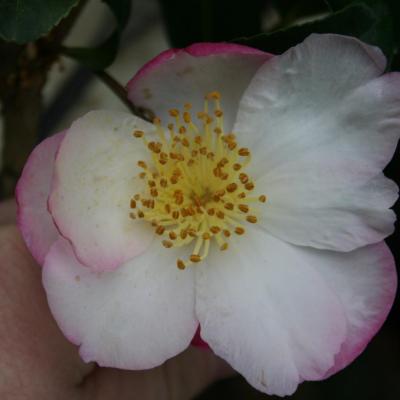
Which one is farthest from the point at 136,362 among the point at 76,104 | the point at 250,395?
the point at 76,104

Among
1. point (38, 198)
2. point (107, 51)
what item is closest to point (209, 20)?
point (107, 51)

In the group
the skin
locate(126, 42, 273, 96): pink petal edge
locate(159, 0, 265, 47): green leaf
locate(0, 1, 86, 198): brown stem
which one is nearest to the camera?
locate(126, 42, 273, 96): pink petal edge

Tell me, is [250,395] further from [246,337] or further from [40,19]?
[40,19]

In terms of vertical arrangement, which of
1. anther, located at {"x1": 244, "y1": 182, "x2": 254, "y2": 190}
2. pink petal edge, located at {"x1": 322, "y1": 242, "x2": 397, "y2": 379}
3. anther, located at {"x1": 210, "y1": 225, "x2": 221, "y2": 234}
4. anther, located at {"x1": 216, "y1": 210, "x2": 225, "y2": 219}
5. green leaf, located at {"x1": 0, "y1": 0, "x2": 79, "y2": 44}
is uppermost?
green leaf, located at {"x1": 0, "y1": 0, "x2": 79, "y2": 44}

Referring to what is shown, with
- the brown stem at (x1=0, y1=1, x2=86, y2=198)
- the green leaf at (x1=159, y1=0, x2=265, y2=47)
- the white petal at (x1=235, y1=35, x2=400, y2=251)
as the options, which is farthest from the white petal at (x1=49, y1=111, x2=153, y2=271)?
the green leaf at (x1=159, y1=0, x2=265, y2=47)

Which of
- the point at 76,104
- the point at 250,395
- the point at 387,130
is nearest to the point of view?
the point at 387,130

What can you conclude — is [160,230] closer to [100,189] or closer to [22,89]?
[100,189]

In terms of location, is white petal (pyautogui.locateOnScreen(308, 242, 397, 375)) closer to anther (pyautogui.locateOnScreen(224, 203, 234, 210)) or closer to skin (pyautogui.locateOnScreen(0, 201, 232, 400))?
anther (pyautogui.locateOnScreen(224, 203, 234, 210))
